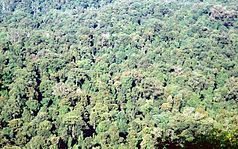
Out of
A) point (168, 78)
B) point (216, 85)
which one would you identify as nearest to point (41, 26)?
point (168, 78)

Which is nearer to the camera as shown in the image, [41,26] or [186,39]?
[186,39]

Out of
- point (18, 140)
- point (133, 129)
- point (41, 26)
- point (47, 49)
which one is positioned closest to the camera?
point (18, 140)

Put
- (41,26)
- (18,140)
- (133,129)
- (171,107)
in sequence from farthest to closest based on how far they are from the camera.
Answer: (41,26) → (171,107) → (133,129) → (18,140)

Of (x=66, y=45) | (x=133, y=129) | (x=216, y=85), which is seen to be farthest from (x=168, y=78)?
(x=66, y=45)

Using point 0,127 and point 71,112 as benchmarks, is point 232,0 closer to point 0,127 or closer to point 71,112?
point 71,112

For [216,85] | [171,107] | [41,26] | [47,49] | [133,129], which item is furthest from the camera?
[41,26]

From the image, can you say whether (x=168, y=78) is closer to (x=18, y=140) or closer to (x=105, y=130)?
(x=105, y=130)
